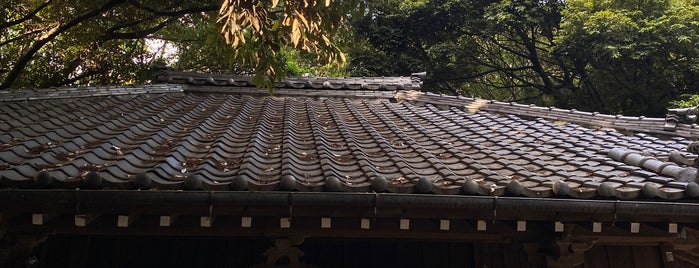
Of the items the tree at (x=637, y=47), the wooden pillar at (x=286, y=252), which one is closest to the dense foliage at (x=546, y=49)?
the tree at (x=637, y=47)

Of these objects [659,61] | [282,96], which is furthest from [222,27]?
[659,61]

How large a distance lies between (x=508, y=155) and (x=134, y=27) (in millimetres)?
9292

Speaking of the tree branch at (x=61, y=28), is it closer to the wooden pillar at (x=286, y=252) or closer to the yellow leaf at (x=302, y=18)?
the yellow leaf at (x=302, y=18)

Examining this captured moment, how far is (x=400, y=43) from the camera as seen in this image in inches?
758

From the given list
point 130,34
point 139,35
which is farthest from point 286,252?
point 139,35

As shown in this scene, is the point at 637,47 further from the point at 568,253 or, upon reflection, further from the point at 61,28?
the point at 61,28

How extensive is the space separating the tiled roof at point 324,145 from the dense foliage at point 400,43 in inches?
31.9

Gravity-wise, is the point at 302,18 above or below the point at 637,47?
below

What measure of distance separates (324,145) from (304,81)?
381cm

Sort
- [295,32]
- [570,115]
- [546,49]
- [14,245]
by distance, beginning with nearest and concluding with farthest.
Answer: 1. [14,245]
2. [295,32]
3. [570,115]
4. [546,49]

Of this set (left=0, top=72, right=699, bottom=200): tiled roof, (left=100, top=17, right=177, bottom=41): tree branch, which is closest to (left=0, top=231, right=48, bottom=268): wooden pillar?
(left=0, top=72, right=699, bottom=200): tiled roof

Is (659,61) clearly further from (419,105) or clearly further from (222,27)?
(222,27)

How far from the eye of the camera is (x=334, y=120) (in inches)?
242

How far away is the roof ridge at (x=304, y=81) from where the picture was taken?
315 inches
